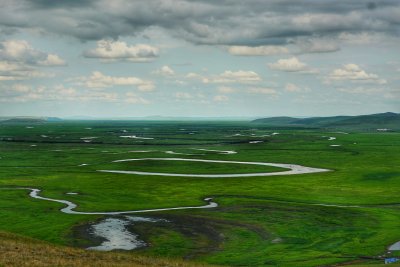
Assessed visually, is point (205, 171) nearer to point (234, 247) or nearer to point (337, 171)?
point (337, 171)

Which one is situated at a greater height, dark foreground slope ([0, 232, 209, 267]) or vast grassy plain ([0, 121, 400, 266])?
dark foreground slope ([0, 232, 209, 267])

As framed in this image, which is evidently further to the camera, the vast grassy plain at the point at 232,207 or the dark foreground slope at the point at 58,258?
the vast grassy plain at the point at 232,207

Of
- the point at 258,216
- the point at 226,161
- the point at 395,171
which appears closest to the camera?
the point at 258,216

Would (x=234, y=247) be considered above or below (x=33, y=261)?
below

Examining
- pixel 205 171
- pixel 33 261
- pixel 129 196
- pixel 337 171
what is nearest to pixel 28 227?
pixel 129 196

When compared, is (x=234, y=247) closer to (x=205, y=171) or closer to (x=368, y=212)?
(x=368, y=212)

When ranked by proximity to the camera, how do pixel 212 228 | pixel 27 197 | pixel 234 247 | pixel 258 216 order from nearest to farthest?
pixel 234 247 < pixel 212 228 < pixel 258 216 < pixel 27 197

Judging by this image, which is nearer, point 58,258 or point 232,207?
point 58,258

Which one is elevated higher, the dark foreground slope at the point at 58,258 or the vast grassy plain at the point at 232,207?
the dark foreground slope at the point at 58,258

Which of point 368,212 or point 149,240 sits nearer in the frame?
point 149,240

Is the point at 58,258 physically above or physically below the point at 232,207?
above

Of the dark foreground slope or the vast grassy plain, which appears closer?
the dark foreground slope
